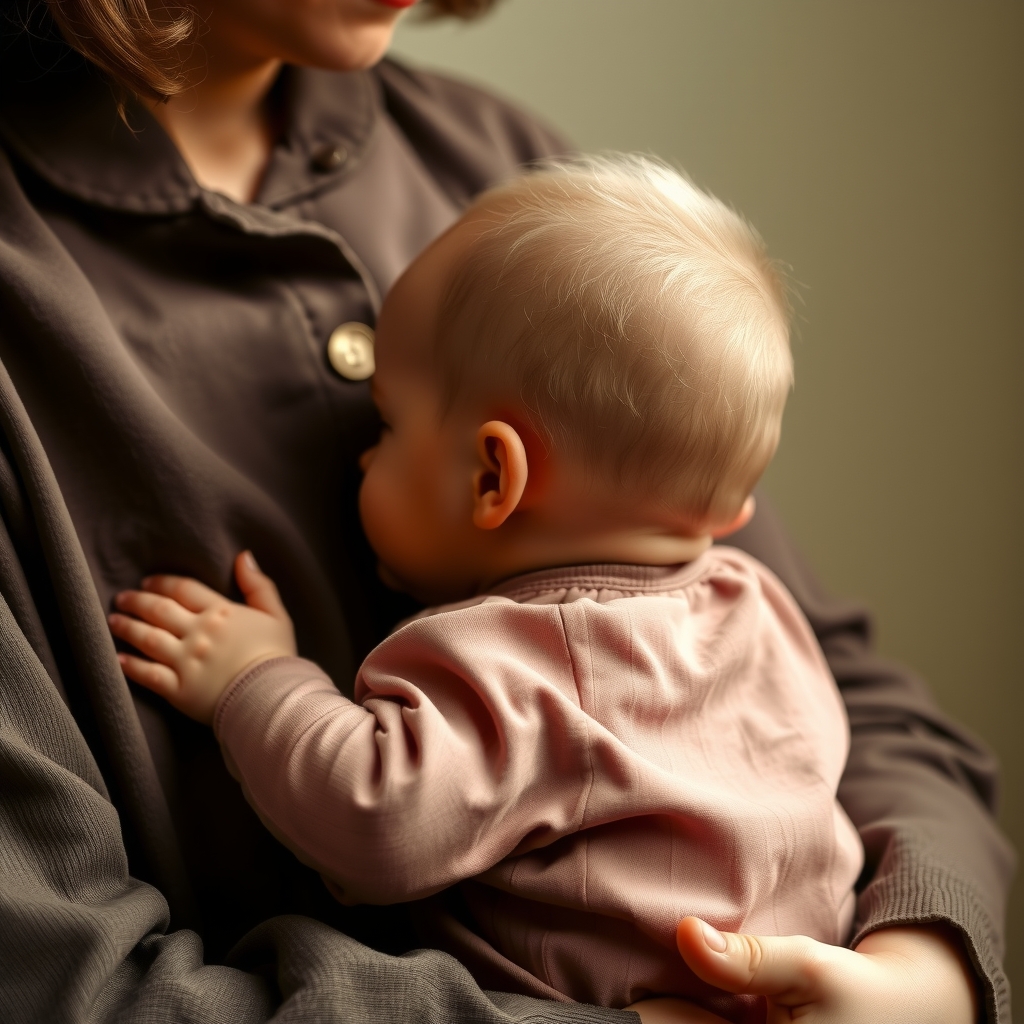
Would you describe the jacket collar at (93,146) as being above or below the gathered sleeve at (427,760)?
above

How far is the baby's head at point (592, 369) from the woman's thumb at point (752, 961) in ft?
0.87

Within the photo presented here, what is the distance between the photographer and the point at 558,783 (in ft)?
2.34

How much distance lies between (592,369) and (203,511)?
0.31m

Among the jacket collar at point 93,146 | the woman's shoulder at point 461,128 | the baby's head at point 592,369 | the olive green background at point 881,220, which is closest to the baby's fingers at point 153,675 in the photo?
the baby's head at point 592,369

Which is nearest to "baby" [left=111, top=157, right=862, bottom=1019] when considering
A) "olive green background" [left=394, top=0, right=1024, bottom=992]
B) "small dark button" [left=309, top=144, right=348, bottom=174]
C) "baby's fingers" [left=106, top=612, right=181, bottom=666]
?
"baby's fingers" [left=106, top=612, right=181, bottom=666]

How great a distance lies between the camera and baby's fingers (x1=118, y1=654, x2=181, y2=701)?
0.80 meters

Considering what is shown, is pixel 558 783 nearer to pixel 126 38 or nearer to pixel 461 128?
pixel 126 38

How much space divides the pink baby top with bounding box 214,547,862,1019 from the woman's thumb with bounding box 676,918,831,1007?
2cm

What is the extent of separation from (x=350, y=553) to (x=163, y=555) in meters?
0.16

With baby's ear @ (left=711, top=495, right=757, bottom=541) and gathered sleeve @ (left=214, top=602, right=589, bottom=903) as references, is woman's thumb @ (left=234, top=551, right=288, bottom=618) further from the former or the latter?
baby's ear @ (left=711, top=495, right=757, bottom=541)

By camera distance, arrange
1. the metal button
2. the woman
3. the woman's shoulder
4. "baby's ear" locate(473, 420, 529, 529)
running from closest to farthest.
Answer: the woman → "baby's ear" locate(473, 420, 529, 529) → the metal button → the woman's shoulder

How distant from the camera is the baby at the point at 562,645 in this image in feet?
2.32

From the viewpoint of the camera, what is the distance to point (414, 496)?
836 millimetres

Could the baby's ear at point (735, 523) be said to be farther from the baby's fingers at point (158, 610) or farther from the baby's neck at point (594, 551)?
the baby's fingers at point (158, 610)
